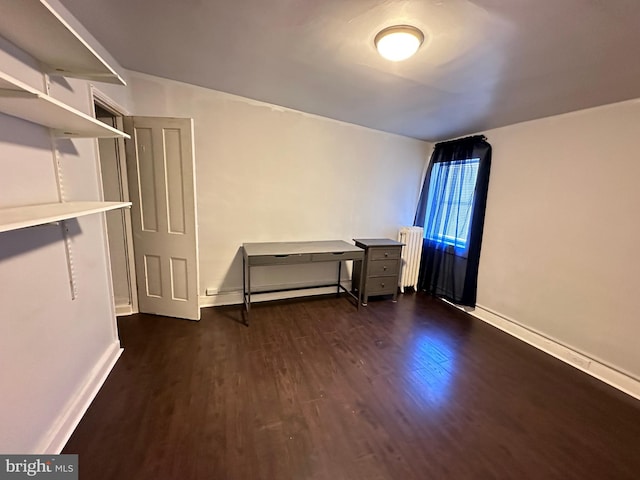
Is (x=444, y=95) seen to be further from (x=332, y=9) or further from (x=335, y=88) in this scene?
(x=332, y=9)

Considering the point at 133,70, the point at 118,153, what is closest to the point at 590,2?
the point at 133,70

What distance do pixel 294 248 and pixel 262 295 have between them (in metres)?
0.80

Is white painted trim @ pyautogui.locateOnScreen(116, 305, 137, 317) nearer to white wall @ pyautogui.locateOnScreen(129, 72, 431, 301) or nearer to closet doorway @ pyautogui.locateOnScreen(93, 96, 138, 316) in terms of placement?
closet doorway @ pyautogui.locateOnScreen(93, 96, 138, 316)

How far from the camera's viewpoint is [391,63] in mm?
1884

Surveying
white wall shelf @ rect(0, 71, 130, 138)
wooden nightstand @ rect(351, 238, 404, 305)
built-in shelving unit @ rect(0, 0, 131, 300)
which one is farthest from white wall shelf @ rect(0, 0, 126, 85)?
wooden nightstand @ rect(351, 238, 404, 305)

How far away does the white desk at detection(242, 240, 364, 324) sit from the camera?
109 inches

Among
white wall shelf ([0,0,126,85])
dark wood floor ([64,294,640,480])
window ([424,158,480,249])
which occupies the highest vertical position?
white wall shelf ([0,0,126,85])

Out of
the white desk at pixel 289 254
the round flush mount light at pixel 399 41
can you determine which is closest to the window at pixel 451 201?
the white desk at pixel 289 254

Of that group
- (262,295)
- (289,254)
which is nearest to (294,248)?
(289,254)

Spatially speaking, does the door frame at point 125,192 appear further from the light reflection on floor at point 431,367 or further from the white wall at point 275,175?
the light reflection on floor at point 431,367

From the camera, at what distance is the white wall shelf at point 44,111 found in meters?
0.81

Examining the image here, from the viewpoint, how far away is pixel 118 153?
8.30ft

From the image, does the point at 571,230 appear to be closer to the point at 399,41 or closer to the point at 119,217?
the point at 399,41
